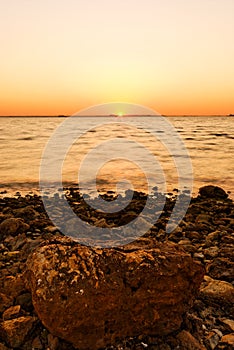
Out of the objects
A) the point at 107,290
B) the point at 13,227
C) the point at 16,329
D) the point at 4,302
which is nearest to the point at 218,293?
the point at 107,290

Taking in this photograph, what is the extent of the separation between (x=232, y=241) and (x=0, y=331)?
4274 mm

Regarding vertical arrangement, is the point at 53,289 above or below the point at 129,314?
above

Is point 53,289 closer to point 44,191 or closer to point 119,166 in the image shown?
point 44,191

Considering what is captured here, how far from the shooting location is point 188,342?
11.3 ft

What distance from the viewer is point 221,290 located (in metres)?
4.29

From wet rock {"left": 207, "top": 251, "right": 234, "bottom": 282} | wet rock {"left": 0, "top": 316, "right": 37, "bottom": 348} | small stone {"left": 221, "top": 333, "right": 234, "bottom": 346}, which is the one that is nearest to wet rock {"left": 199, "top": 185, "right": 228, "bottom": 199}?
wet rock {"left": 207, "top": 251, "right": 234, "bottom": 282}

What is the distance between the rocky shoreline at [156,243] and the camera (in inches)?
134

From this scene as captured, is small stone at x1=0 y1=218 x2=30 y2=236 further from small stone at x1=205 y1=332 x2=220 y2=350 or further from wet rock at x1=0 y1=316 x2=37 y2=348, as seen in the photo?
small stone at x1=205 y1=332 x2=220 y2=350

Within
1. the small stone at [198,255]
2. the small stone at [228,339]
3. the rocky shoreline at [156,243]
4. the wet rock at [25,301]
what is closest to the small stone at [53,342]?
the rocky shoreline at [156,243]

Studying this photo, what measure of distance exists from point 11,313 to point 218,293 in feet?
7.94

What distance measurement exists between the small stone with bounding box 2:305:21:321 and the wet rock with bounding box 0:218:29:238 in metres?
2.97

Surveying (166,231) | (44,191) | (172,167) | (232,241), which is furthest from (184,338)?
Answer: (172,167)

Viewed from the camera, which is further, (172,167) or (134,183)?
(172,167)

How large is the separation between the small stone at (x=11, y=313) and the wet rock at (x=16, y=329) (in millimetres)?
102
